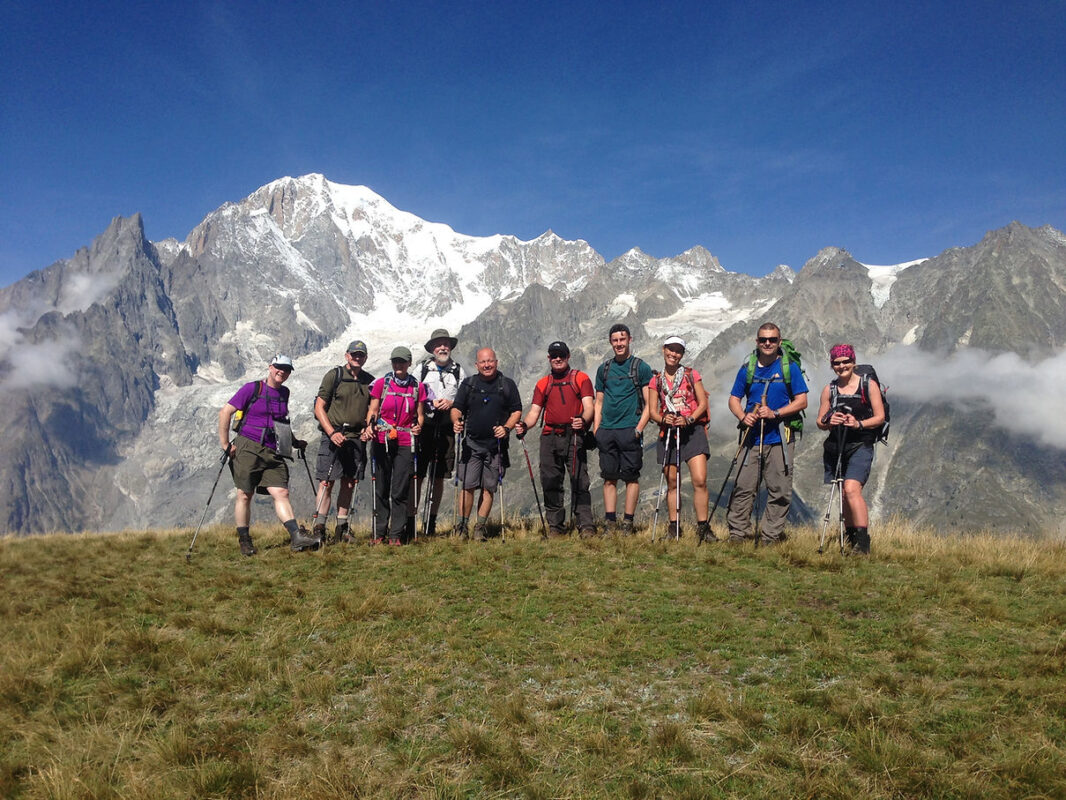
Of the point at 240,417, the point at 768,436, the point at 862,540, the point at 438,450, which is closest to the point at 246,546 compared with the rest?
the point at 240,417

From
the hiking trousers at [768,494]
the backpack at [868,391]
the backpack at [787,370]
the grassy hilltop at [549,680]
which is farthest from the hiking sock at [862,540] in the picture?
the backpack at [787,370]

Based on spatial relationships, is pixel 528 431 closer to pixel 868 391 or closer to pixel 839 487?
pixel 839 487

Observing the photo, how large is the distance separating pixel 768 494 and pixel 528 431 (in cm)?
463

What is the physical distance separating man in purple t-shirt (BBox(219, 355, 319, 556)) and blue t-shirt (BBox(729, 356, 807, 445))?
8.78m

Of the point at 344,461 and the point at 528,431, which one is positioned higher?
the point at 528,431

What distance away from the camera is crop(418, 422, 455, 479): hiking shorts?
45.1ft

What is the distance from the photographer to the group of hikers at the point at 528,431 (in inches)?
471

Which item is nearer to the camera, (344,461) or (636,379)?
(636,379)

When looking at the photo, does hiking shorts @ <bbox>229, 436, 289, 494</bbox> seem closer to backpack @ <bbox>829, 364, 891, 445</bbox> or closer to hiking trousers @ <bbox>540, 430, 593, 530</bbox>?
hiking trousers @ <bbox>540, 430, 593, 530</bbox>

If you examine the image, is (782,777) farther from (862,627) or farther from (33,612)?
(33,612)

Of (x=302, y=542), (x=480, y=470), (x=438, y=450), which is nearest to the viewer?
(x=302, y=542)

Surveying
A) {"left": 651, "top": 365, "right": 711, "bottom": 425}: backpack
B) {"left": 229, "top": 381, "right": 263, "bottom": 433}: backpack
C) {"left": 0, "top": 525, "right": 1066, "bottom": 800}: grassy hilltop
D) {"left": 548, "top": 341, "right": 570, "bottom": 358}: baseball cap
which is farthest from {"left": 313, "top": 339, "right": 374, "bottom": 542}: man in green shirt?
{"left": 651, "top": 365, "right": 711, "bottom": 425}: backpack

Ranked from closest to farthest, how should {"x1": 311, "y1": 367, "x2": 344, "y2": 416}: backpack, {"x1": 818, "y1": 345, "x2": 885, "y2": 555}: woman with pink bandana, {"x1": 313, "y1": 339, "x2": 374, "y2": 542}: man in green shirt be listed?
{"x1": 818, "y1": 345, "x2": 885, "y2": 555}: woman with pink bandana
{"x1": 313, "y1": 339, "x2": 374, "y2": 542}: man in green shirt
{"x1": 311, "y1": 367, "x2": 344, "y2": 416}: backpack

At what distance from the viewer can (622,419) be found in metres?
12.9
